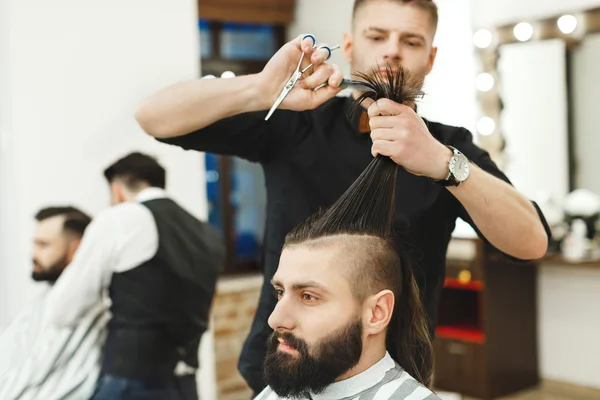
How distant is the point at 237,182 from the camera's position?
5445mm

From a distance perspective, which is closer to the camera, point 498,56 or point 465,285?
point 465,285

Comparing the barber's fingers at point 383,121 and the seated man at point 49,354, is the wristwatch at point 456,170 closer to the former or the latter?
the barber's fingers at point 383,121

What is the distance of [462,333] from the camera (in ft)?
13.7

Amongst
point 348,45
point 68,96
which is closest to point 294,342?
point 348,45

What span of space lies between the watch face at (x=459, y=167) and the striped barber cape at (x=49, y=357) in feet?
4.85

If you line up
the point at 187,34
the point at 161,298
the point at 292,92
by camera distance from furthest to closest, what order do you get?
1. the point at 187,34
2. the point at 161,298
3. the point at 292,92

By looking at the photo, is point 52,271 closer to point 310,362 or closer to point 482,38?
point 310,362

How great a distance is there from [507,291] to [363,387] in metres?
3.13

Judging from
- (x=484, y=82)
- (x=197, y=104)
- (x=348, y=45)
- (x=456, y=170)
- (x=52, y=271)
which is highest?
(x=484, y=82)

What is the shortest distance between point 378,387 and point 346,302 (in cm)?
16

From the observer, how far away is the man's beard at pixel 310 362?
1146 millimetres

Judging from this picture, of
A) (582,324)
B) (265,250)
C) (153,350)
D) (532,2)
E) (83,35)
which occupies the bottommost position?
(582,324)

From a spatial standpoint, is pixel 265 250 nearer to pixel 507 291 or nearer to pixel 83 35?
pixel 83 35

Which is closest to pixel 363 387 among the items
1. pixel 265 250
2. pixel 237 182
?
pixel 265 250
